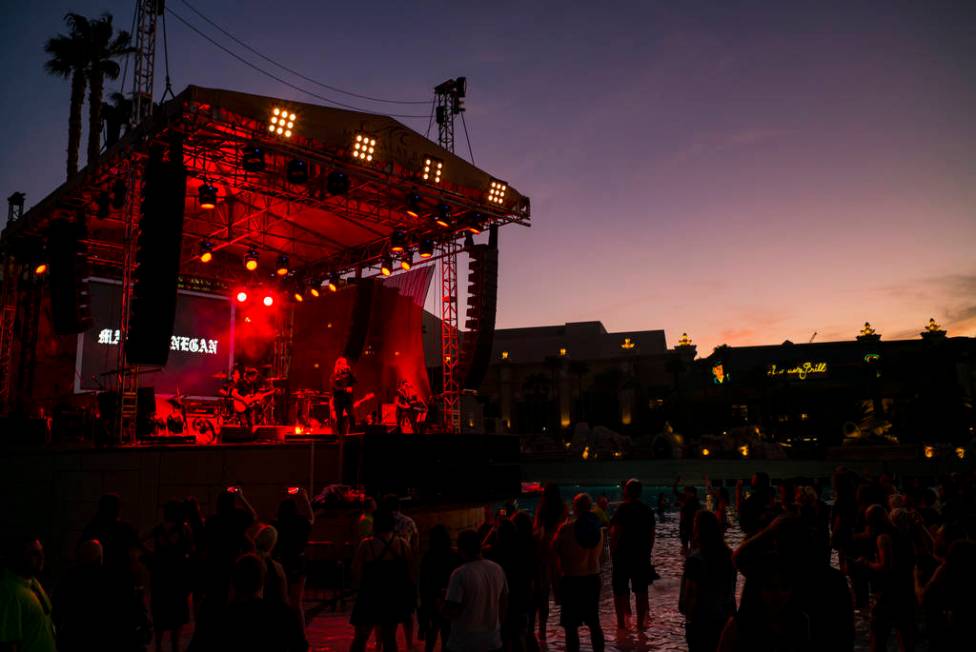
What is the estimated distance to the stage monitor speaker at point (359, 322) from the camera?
21609 millimetres

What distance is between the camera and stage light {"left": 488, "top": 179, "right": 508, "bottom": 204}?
730 inches

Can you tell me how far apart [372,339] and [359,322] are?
1069 millimetres

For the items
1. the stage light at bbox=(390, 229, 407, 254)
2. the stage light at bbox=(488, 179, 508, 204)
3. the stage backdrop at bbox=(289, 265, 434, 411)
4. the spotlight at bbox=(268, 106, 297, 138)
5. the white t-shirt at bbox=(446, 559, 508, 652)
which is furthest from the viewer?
the stage backdrop at bbox=(289, 265, 434, 411)

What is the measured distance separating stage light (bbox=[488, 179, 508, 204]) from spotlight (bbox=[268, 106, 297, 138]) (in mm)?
5874

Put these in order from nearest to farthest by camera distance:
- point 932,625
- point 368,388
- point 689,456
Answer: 1. point 932,625
2. point 368,388
3. point 689,456

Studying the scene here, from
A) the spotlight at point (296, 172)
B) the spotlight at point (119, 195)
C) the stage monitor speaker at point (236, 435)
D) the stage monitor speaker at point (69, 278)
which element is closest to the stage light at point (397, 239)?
the spotlight at point (296, 172)

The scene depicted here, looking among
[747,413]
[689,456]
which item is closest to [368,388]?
[689,456]

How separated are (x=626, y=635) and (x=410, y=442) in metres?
7.42

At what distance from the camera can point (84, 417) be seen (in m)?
17.6

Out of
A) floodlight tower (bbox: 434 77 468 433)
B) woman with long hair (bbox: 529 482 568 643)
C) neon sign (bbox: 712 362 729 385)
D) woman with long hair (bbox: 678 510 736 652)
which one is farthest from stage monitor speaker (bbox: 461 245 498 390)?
neon sign (bbox: 712 362 729 385)

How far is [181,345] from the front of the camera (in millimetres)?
21016

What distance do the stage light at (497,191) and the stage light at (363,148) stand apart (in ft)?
12.5

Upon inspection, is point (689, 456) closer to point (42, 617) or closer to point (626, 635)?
point (626, 635)

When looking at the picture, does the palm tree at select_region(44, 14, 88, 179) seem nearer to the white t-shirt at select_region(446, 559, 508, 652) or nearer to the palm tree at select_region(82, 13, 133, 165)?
the palm tree at select_region(82, 13, 133, 165)
